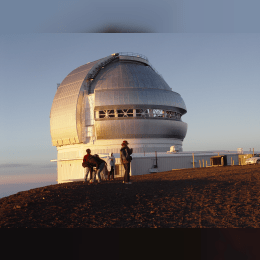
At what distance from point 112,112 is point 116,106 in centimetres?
98

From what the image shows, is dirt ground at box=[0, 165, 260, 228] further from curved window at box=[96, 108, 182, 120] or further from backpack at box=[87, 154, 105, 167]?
curved window at box=[96, 108, 182, 120]

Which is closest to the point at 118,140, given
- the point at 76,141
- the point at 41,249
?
the point at 76,141

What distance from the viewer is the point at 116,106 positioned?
3266 centimetres

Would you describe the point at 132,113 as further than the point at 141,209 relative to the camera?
Yes

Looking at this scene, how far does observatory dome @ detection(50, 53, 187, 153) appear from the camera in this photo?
32.7 meters

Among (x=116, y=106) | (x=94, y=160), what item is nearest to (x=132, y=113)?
(x=116, y=106)

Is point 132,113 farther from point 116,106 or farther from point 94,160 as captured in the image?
point 94,160

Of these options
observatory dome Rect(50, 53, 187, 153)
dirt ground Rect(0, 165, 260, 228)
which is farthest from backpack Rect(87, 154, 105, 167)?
observatory dome Rect(50, 53, 187, 153)

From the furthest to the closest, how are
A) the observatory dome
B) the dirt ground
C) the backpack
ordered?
the observatory dome, the backpack, the dirt ground

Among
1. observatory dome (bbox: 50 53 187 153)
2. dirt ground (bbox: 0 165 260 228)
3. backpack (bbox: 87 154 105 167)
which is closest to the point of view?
dirt ground (bbox: 0 165 260 228)

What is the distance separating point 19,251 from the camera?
13.1ft

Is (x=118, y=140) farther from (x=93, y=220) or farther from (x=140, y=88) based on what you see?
(x=93, y=220)

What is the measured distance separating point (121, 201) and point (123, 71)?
28577 millimetres

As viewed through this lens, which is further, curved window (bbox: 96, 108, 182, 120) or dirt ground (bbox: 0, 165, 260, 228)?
curved window (bbox: 96, 108, 182, 120)
